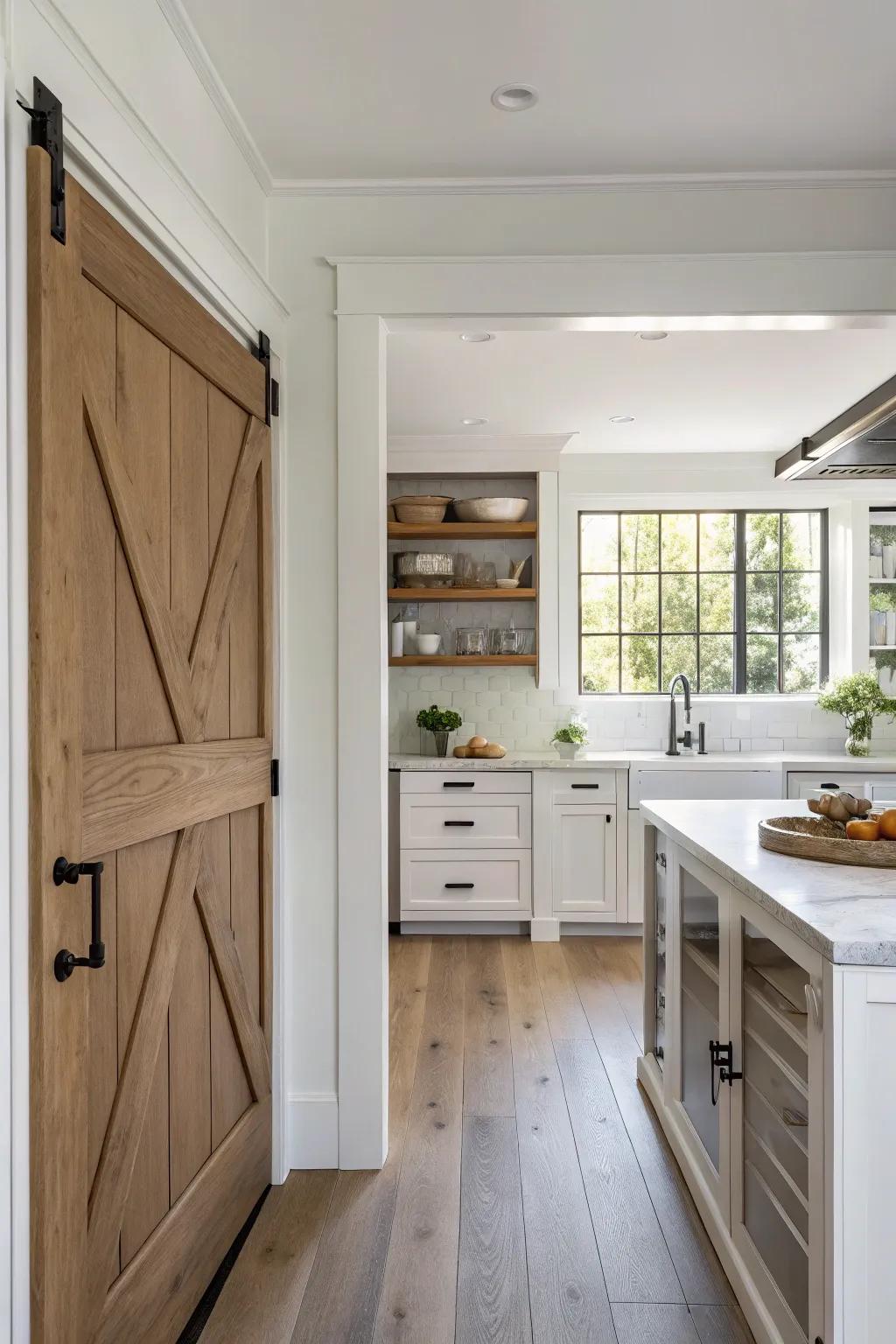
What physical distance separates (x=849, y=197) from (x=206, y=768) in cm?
228

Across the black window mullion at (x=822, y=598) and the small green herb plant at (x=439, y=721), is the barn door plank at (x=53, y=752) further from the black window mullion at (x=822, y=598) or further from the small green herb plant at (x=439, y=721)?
the black window mullion at (x=822, y=598)

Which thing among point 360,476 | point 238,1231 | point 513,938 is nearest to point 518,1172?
point 238,1231

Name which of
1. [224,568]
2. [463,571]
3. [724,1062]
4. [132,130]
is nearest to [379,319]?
[224,568]

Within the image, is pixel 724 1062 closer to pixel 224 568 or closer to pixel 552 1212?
pixel 552 1212

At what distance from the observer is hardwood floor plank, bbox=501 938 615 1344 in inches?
79.9

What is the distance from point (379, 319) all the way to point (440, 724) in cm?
294

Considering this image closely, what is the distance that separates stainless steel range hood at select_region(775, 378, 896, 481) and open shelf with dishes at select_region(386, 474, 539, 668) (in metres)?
1.43

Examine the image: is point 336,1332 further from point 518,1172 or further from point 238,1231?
point 518,1172

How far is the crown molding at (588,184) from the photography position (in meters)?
2.66

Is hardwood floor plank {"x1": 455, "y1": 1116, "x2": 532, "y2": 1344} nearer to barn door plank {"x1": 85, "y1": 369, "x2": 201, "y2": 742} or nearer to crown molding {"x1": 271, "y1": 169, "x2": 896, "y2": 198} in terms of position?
barn door plank {"x1": 85, "y1": 369, "x2": 201, "y2": 742}

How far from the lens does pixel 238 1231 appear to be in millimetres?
2326

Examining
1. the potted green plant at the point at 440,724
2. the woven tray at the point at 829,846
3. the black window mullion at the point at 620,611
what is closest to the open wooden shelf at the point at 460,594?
the potted green plant at the point at 440,724

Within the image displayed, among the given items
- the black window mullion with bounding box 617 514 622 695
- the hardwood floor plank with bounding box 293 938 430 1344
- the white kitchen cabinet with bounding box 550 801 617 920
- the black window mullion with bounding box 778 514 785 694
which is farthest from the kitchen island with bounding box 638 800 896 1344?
the black window mullion with bounding box 778 514 785 694

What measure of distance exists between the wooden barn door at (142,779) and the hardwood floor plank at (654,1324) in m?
0.88
